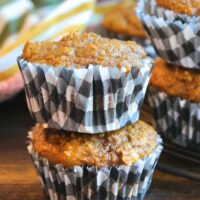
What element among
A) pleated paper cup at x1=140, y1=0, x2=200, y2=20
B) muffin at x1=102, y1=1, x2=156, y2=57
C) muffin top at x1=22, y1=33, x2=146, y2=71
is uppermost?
muffin top at x1=22, y1=33, x2=146, y2=71

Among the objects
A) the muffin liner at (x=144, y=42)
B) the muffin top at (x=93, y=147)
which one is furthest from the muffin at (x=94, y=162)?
the muffin liner at (x=144, y=42)

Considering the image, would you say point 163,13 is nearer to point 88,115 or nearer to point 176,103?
point 176,103

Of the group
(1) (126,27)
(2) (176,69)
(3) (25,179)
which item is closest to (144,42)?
(1) (126,27)

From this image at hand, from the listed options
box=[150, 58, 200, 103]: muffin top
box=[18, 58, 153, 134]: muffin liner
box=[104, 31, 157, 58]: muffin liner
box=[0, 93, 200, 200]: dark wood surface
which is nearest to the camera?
box=[18, 58, 153, 134]: muffin liner

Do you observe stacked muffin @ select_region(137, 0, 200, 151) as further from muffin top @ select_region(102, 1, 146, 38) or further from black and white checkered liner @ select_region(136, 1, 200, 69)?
muffin top @ select_region(102, 1, 146, 38)

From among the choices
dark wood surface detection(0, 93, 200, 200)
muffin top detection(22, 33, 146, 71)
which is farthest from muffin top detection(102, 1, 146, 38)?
muffin top detection(22, 33, 146, 71)
